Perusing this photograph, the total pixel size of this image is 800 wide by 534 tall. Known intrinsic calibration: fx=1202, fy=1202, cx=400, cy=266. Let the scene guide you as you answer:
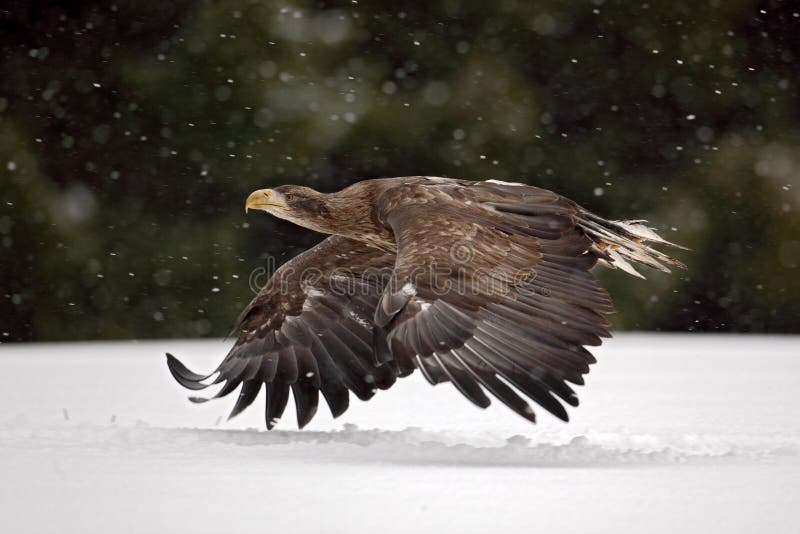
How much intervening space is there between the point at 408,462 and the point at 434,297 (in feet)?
2.68

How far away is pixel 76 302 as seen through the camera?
14.9 metres

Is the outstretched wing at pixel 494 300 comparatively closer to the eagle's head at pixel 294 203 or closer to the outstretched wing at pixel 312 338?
the outstretched wing at pixel 312 338

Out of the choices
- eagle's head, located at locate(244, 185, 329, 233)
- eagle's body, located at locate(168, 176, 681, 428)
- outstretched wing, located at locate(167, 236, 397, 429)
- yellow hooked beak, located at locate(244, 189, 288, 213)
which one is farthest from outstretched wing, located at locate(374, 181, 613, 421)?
yellow hooked beak, located at locate(244, 189, 288, 213)

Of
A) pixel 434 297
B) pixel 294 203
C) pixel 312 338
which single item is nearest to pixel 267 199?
pixel 294 203

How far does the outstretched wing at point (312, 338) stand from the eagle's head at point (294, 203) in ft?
0.60

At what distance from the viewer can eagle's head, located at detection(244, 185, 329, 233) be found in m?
7.17

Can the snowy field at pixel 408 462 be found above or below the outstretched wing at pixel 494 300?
below

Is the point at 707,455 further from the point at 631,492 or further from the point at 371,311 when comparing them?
the point at 371,311

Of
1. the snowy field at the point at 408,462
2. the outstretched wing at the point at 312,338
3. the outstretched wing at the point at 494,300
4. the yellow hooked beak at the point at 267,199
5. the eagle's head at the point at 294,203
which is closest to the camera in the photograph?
the snowy field at the point at 408,462

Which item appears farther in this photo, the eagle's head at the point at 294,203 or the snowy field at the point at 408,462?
the eagle's head at the point at 294,203

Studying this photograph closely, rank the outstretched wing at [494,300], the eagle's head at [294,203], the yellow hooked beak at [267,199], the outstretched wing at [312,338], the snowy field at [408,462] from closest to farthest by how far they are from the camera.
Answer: the snowy field at [408,462] < the outstretched wing at [494,300] < the outstretched wing at [312,338] < the eagle's head at [294,203] < the yellow hooked beak at [267,199]

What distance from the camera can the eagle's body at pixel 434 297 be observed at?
516cm

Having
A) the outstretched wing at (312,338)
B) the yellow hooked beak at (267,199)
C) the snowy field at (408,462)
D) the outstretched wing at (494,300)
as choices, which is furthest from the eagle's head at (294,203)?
the snowy field at (408,462)

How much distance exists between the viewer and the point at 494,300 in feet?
17.8
